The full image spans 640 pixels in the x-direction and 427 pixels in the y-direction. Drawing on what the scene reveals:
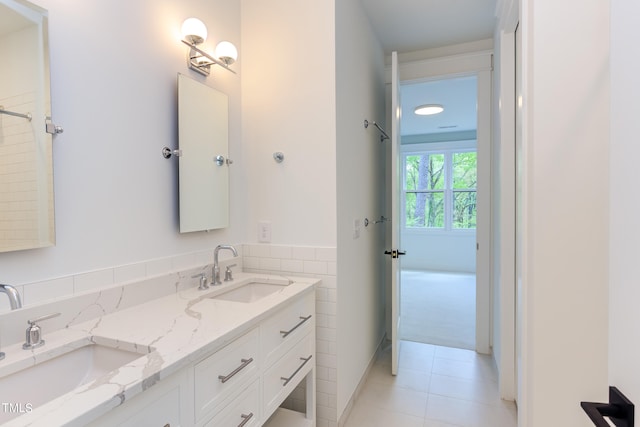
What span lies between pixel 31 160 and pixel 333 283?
54.1 inches

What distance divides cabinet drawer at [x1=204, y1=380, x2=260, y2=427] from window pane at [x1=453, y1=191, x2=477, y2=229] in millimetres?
6237

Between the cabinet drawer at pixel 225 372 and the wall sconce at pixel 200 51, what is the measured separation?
1.30 metres

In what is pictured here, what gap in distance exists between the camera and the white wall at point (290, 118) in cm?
183

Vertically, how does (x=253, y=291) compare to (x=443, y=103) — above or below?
below

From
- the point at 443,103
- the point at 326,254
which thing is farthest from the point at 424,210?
the point at 326,254

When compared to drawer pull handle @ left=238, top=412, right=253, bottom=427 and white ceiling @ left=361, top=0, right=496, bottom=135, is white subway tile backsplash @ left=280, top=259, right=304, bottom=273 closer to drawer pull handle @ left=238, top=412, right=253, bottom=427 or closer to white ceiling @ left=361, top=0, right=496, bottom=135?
drawer pull handle @ left=238, top=412, right=253, bottom=427

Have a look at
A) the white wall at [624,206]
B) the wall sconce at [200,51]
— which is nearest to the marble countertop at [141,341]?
the white wall at [624,206]

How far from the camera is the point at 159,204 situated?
148 centimetres

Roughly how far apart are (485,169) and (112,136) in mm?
2769

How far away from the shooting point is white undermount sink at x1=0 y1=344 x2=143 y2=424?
0.84 meters

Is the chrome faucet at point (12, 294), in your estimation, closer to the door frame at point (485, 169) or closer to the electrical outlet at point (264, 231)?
the electrical outlet at point (264, 231)

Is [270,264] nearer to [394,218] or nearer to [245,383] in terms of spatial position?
[245,383]

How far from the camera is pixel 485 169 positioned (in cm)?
290

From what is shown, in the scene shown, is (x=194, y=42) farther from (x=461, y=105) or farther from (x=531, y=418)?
(x=461, y=105)
